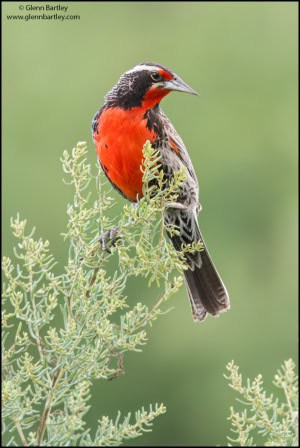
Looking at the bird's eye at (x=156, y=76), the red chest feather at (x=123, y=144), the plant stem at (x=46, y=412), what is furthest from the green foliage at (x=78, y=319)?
the bird's eye at (x=156, y=76)

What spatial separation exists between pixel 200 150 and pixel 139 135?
12378mm

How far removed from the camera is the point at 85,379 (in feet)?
8.60

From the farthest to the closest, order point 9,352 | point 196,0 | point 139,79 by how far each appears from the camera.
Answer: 1. point 196,0
2. point 139,79
3. point 9,352

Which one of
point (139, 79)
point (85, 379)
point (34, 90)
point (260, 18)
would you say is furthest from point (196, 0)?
point (85, 379)

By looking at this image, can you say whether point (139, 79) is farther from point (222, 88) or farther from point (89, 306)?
point (222, 88)

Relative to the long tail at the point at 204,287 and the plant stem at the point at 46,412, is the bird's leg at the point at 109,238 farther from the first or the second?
the long tail at the point at 204,287

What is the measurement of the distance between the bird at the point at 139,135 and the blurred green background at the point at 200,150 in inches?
322

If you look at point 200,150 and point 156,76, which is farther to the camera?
point 200,150

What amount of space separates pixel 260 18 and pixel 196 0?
5.57 feet

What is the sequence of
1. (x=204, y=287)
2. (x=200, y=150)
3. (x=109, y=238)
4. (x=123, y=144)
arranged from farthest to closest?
1. (x=200, y=150)
2. (x=204, y=287)
3. (x=123, y=144)
4. (x=109, y=238)

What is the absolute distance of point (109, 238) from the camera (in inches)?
120

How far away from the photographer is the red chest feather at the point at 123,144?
360cm
